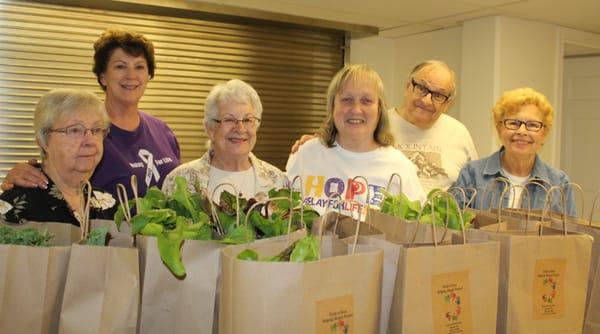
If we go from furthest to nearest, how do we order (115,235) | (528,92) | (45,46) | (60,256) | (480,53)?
(480,53) → (45,46) → (528,92) → (115,235) → (60,256)

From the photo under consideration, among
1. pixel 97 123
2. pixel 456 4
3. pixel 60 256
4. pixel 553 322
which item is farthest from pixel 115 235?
pixel 456 4

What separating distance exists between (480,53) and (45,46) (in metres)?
2.71

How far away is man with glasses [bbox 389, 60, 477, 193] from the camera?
260cm

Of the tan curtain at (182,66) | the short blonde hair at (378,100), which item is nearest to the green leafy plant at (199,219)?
the short blonde hair at (378,100)

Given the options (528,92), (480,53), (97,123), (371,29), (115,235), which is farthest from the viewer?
(371,29)

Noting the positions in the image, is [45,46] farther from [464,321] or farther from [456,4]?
[464,321]

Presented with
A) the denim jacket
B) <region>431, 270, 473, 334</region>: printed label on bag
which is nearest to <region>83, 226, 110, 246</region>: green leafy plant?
<region>431, 270, 473, 334</region>: printed label on bag

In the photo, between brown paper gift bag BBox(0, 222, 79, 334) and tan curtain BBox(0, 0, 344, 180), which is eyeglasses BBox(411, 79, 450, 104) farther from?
brown paper gift bag BBox(0, 222, 79, 334)

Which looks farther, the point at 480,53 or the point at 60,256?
the point at 480,53

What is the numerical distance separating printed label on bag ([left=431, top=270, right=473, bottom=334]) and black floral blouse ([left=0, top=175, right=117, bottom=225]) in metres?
1.00

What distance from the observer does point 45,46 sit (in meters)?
3.30

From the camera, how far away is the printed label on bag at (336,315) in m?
1.05

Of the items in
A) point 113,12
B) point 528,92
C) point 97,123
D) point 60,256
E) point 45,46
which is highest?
point 113,12

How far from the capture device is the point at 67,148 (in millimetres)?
1729
